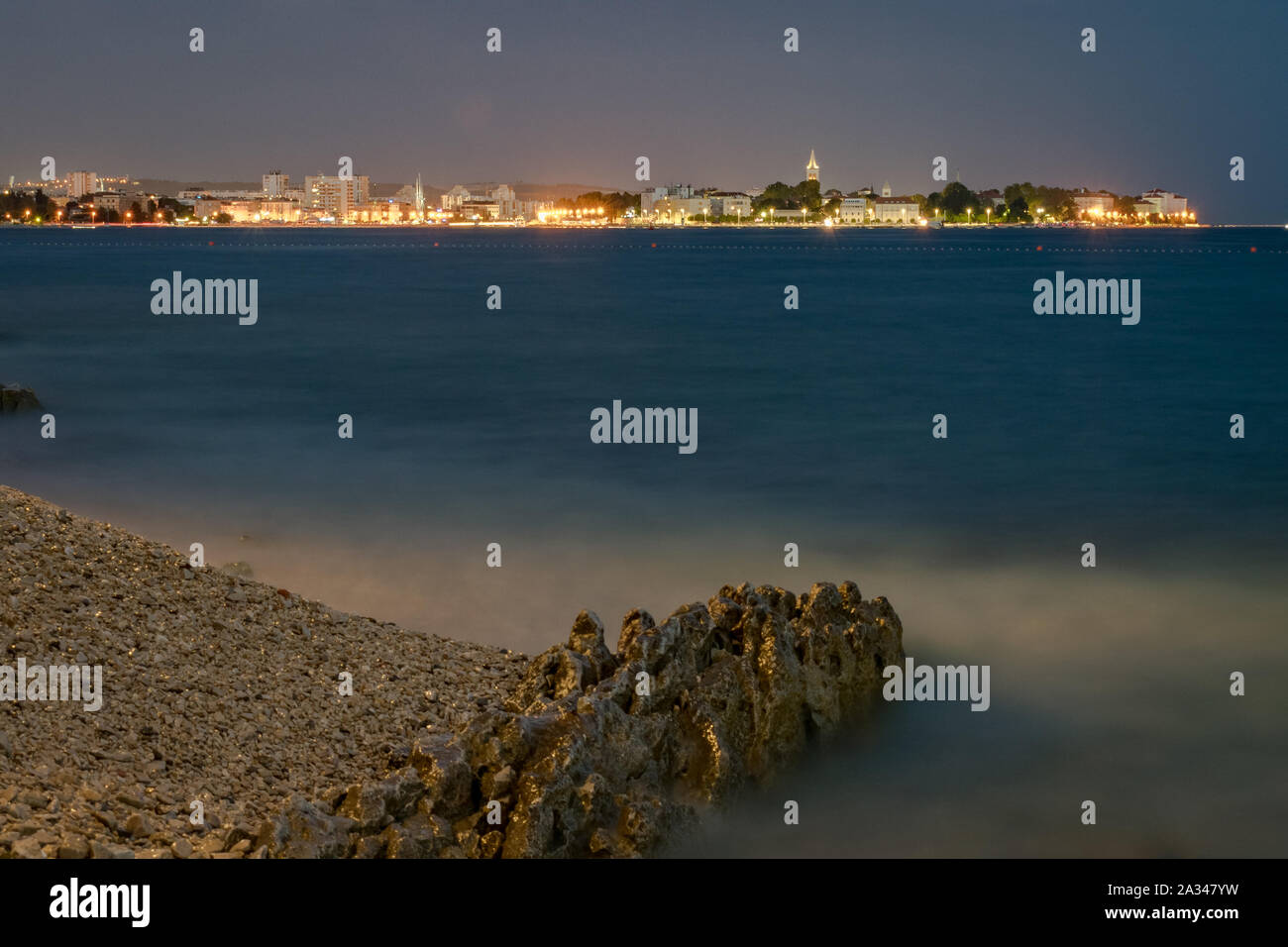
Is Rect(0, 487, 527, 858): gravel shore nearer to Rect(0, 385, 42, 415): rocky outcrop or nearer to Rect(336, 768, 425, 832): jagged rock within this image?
Rect(336, 768, 425, 832): jagged rock

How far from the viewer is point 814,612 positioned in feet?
33.8

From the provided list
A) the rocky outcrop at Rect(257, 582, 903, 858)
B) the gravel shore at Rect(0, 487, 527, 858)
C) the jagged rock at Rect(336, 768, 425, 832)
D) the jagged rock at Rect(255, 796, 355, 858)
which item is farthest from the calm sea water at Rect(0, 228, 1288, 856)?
the jagged rock at Rect(255, 796, 355, 858)

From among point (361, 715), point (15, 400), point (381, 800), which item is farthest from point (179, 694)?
point (15, 400)

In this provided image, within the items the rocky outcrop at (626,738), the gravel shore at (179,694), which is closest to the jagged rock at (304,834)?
the rocky outcrop at (626,738)

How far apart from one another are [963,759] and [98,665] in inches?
244

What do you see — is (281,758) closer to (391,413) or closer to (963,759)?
(963,759)

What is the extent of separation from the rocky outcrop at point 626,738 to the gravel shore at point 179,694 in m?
0.57

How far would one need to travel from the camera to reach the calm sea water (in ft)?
31.4

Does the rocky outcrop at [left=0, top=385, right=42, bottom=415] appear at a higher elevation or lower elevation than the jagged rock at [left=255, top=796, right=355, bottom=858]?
higher

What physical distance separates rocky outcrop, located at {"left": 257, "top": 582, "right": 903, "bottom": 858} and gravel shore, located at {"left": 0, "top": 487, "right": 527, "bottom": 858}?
569 mm

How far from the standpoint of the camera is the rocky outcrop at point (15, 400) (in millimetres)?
23891

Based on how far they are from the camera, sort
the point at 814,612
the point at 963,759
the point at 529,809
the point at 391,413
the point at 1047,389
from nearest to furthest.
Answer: the point at 529,809 → the point at 963,759 → the point at 814,612 → the point at 391,413 → the point at 1047,389

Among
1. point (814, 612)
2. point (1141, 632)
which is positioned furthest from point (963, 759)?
point (1141, 632)
